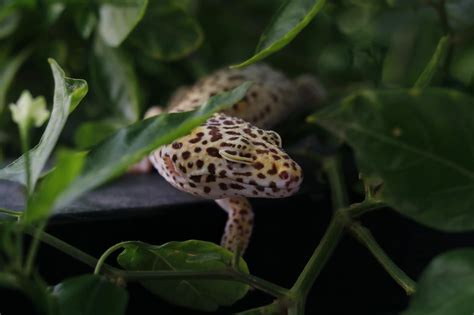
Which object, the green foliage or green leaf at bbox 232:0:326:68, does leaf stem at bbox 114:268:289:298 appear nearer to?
the green foliage

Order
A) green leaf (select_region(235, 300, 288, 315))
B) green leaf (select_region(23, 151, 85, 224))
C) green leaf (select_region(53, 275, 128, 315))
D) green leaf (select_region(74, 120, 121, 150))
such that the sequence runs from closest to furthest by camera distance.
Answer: green leaf (select_region(23, 151, 85, 224)) → green leaf (select_region(53, 275, 128, 315)) → green leaf (select_region(235, 300, 288, 315)) → green leaf (select_region(74, 120, 121, 150))

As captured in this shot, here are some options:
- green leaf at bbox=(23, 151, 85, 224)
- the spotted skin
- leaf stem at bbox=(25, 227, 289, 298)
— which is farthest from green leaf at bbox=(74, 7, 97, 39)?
green leaf at bbox=(23, 151, 85, 224)

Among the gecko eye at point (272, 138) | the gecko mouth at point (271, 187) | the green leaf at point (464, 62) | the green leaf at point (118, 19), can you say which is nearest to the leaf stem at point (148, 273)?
the gecko mouth at point (271, 187)

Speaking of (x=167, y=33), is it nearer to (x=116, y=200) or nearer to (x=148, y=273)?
(x=116, y=200)

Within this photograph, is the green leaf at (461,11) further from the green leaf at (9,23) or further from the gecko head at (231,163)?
the green leaf at (9,23)

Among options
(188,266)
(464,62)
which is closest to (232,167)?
(188,266)
